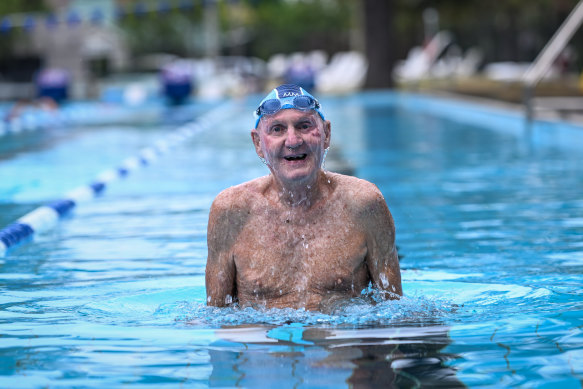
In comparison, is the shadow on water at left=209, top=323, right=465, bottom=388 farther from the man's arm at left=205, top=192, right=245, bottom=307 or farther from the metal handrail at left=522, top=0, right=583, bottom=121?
the metal handrail at left=522, top=0, right=583, bottom=121

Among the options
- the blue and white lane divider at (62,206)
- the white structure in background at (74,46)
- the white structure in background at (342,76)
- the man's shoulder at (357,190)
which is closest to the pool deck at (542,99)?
the white structure in background at (342,76)

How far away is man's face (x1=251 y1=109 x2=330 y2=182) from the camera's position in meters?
3.27

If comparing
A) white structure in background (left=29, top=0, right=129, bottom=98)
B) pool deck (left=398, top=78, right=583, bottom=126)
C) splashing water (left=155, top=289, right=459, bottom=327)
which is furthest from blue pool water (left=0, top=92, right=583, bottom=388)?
white structure in background (left=29, top=0, right=129, bottom=98)

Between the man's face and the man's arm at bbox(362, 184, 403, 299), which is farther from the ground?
the man's face

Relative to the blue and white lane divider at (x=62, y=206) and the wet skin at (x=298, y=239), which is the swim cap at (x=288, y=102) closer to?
the wet skin at (x=298, y=239)

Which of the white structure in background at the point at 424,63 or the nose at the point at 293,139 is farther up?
the white structure in background at the point at 424,63

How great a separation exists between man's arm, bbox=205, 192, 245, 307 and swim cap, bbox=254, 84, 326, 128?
333mm

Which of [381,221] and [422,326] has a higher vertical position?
[381,221]

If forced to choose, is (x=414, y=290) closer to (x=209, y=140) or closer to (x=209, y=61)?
(x=209, y=140)

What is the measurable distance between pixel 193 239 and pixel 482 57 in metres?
38.7

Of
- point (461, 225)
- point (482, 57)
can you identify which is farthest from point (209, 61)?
point (461, 225)

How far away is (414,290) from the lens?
14.4ft

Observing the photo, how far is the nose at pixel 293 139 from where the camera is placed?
10.6ft

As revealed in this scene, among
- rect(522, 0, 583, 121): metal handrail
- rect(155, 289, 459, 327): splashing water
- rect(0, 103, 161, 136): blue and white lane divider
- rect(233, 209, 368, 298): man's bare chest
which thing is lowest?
rect(155, 289, 459, 327): splashing water
